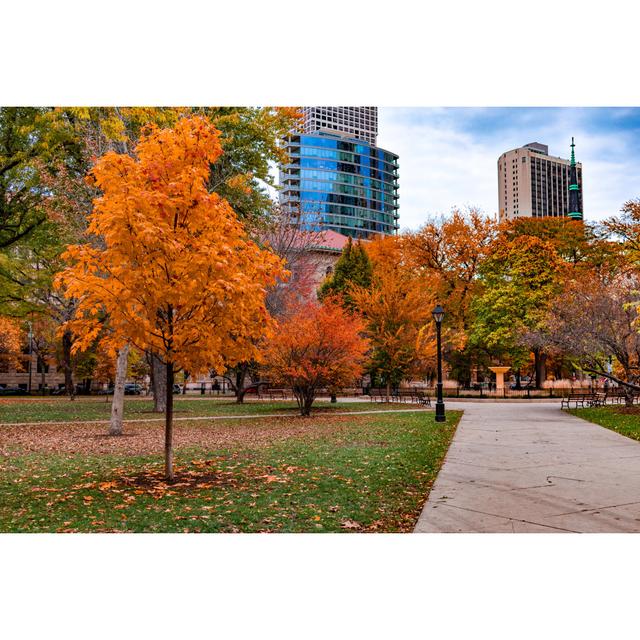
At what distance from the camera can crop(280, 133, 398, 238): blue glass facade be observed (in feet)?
329

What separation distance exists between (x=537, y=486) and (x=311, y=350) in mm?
11757

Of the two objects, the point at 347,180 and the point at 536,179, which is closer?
the point at 536,179

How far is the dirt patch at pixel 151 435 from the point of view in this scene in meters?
11.6

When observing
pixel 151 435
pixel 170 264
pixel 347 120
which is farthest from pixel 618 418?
pixel 347 120

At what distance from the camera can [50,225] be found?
693 inches

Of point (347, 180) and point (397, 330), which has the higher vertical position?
point (347, 180)

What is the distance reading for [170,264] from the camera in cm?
706

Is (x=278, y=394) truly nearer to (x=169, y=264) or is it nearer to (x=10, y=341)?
(x=10, y=341)

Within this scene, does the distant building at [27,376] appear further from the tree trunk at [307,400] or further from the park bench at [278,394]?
the tree trunk at [307,400]

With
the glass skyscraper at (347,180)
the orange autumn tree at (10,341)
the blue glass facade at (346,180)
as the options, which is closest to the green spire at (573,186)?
the orange autumn tree at (10,341)

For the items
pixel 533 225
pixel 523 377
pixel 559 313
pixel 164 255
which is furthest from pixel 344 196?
pixel 164 255

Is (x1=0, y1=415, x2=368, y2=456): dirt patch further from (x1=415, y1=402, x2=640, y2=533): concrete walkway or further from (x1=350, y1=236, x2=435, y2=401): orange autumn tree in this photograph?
(x1=350, y1=236, x2=435, y2=401): orange autumn tree
